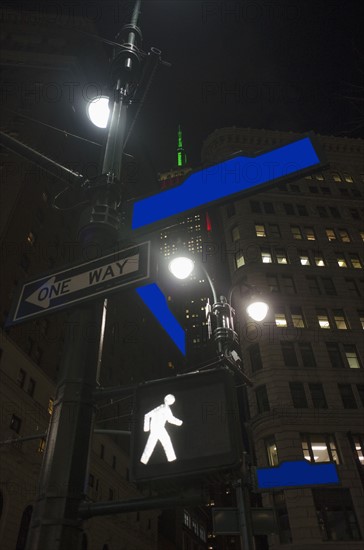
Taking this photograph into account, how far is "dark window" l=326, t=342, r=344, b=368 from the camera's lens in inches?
1467

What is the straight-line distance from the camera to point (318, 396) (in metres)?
34.7

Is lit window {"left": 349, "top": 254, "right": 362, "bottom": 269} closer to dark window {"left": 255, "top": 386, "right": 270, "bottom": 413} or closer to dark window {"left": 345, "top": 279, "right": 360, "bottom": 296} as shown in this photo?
dark window {"left": 345, "top": 279, "right": 360, "bottom": 296}

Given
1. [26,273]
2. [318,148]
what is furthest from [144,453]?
[26,273]

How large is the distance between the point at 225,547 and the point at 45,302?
136536 millimetres

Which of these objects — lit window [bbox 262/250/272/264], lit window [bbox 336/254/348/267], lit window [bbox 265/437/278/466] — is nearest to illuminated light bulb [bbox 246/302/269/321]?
lit window [bbox 265/437/278/466]

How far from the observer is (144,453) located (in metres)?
2.83

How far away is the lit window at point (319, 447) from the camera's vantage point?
31469mm

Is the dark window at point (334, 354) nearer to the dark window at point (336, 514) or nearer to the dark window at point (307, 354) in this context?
the dark window at point (307, 354)

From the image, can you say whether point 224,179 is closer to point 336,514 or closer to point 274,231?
point 336,514

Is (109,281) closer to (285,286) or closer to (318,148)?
(318,148)

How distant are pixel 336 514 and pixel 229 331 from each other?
1126 inches

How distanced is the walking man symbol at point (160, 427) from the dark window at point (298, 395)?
111 ft

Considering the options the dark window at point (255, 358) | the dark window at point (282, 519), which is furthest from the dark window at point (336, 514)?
the dark window at point (255, 358)

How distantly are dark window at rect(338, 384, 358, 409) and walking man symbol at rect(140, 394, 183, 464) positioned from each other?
36210 mm
